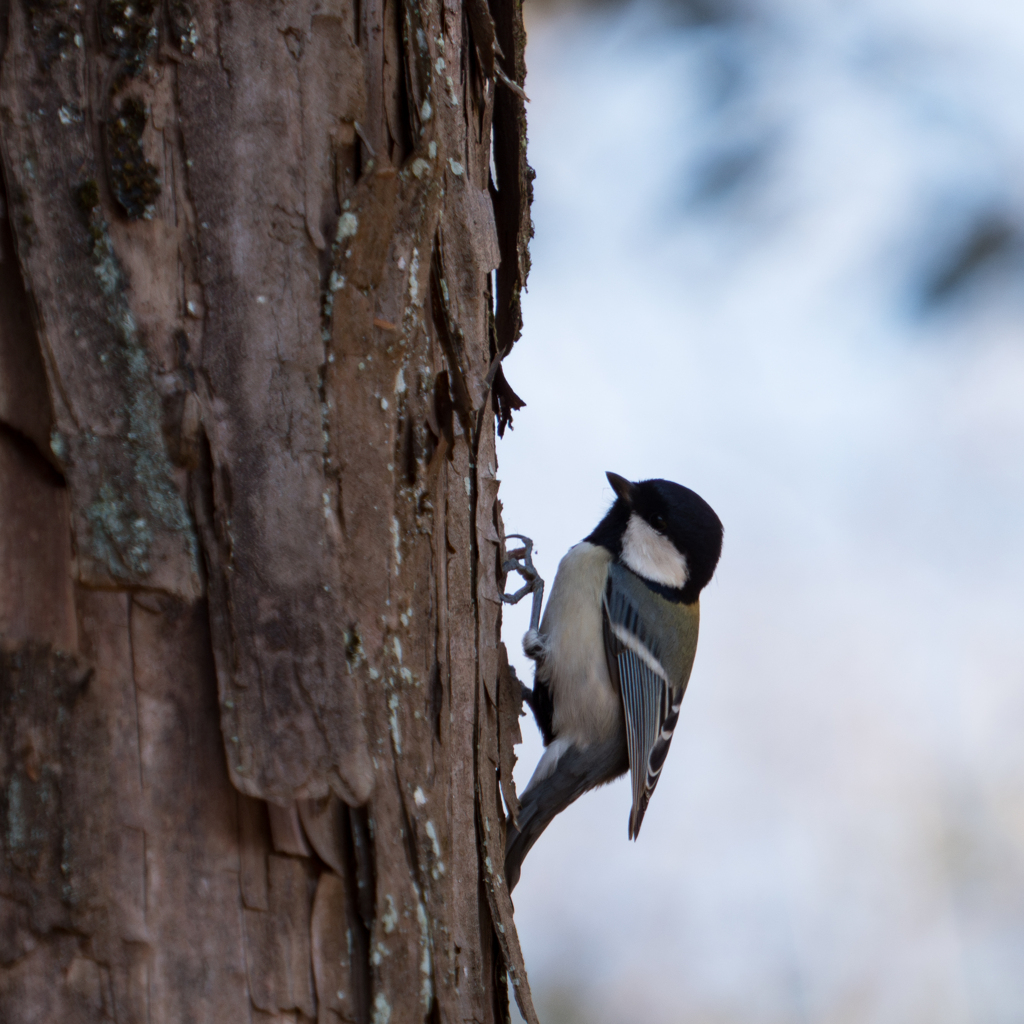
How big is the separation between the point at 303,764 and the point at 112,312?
37 centimetres

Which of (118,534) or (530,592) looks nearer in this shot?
(118,534)

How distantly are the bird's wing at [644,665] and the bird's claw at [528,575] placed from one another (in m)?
0.17

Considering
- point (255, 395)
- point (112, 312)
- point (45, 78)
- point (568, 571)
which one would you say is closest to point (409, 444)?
point (255, 395)

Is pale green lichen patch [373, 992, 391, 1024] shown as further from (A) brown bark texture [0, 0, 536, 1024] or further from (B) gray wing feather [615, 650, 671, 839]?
(B) gray wing feather [615, 650, 671, 839]

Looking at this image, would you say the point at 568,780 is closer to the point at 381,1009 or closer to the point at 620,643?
the point at 620,643

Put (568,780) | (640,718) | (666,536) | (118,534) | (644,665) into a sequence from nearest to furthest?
(118,534) < (568,780) < (640,718) < (644,665) < (666,536)

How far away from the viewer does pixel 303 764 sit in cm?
79

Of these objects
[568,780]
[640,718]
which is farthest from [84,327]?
[640,718]

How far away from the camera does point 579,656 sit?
8.02 ft

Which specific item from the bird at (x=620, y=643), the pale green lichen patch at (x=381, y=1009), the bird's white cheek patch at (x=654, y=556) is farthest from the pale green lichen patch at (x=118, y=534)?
the bird's white cheek patch at (x=654, y=556)

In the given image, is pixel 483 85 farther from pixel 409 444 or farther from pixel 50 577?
pixel 50 577

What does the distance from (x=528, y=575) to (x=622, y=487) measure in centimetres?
46

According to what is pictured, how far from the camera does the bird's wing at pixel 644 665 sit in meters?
2.37

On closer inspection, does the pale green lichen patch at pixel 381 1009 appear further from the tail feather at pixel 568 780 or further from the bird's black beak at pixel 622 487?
the bird's black beak at pixel 622 487
